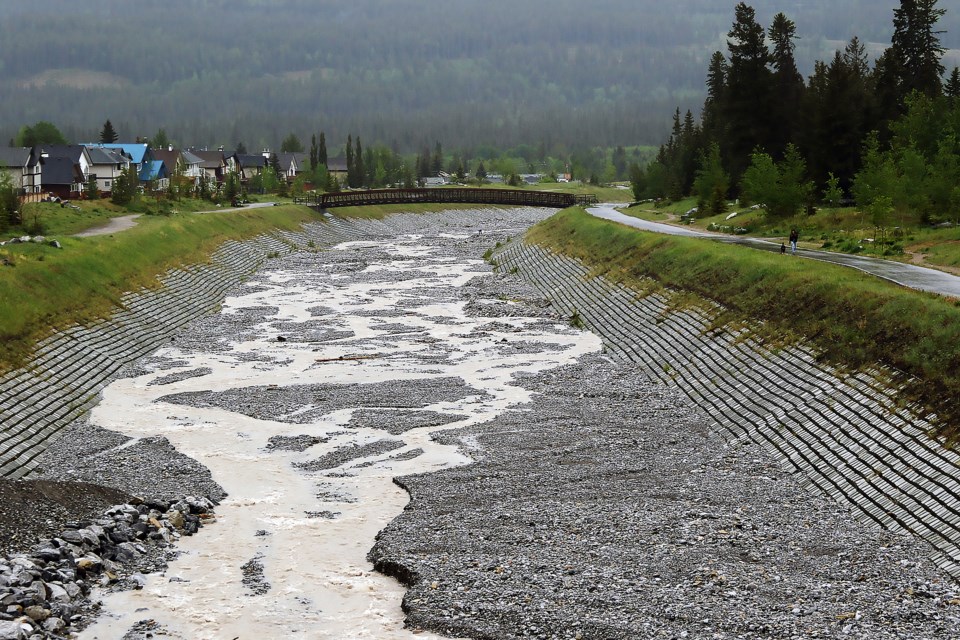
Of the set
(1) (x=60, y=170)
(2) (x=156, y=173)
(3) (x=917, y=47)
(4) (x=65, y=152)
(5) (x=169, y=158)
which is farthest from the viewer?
(5) (x=169, y=158)

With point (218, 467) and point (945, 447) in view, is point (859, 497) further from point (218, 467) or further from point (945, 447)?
point (218, 467)

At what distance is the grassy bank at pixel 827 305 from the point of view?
110 ft

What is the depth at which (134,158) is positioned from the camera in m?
174

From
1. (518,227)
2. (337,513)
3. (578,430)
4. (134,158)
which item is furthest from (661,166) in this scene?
(337,513)

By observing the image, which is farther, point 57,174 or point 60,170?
point 60,170

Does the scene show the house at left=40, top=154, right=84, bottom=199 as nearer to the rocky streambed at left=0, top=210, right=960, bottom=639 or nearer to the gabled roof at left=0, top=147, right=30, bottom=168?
the gabled roof at left=0, top=147, right=30, bottom=168

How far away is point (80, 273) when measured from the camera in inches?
2328

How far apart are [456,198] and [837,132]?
3669 inches

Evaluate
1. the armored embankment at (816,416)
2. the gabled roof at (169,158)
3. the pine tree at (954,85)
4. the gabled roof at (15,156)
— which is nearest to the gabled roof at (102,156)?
the gabled roof at (15,156)

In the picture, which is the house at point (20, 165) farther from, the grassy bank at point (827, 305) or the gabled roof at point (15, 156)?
the grassy bank at point (827, 305)

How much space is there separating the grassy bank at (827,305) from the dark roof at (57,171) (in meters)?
91.5

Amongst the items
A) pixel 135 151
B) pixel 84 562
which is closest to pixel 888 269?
pixel 84 562

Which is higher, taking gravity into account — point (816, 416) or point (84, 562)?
point (816, 416)

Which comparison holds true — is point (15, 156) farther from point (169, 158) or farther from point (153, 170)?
point (169, 158)
